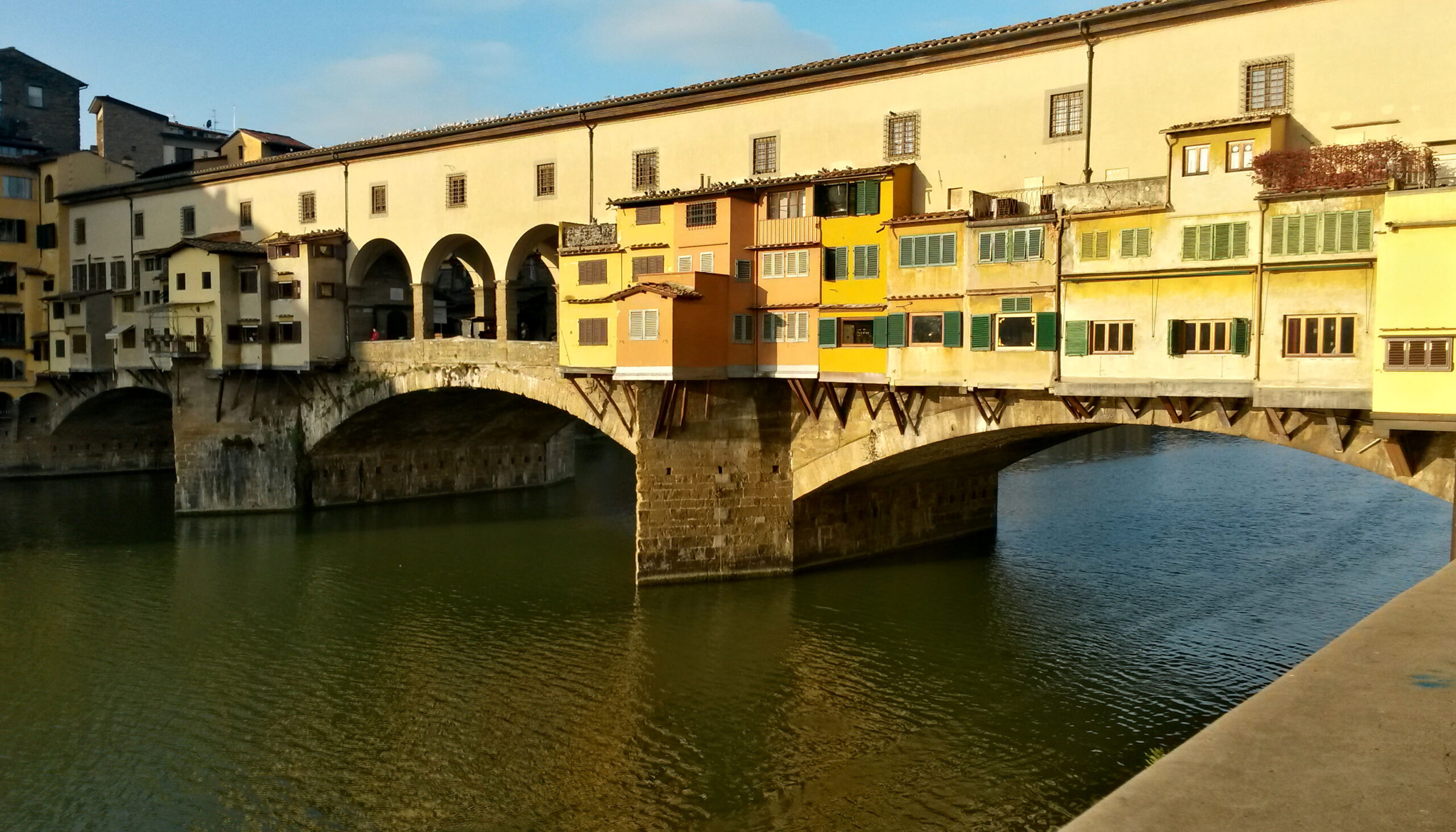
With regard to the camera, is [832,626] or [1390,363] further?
[832,626]

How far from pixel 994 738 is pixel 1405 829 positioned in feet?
49.5

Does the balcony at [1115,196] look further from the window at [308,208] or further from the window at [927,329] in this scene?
the window at [308,208]

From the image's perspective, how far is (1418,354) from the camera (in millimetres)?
19984

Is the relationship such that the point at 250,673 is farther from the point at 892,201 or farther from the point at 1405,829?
the point at 1405,829

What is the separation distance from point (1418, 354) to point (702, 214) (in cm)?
1794

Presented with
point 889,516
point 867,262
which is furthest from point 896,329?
point 889,516

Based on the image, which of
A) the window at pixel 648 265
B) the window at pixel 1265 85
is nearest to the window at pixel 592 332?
the window at pixel 648 265

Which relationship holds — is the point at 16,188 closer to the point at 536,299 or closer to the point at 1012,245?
the point at 536,299

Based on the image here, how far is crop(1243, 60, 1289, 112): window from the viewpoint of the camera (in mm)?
23594

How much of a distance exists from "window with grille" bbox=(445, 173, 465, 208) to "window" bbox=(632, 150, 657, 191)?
26.2ft

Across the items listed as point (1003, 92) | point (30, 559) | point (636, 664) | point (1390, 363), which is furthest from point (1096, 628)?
point (30, 559)

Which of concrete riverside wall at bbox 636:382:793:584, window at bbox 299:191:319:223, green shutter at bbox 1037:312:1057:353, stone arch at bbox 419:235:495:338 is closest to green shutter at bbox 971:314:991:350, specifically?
green shutter at bbox 1037:312:1057:353

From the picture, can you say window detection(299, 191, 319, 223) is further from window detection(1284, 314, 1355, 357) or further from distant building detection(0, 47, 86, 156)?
window detection(1284, 314, 1355, 357)

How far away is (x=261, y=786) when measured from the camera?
18.8 metres
